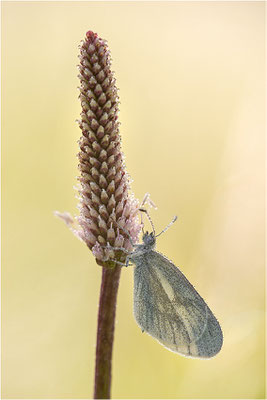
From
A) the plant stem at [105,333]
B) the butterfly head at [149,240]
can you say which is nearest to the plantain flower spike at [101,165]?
the plant stem at [105,333]

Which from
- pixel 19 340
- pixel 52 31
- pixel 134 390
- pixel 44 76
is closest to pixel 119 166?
pixel 134 390

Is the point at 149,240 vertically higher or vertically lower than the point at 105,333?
higher

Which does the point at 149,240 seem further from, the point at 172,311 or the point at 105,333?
the point at 105,333

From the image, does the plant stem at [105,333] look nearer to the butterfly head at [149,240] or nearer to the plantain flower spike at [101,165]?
the plantain flower spike at [101,165]

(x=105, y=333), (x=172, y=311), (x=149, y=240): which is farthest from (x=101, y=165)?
(x=172, y=311)

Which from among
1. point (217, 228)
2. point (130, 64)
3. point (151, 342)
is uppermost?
point (130, 64)

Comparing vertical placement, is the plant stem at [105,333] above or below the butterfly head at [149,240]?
below

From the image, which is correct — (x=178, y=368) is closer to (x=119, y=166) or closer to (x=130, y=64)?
(x=119, y=166)
